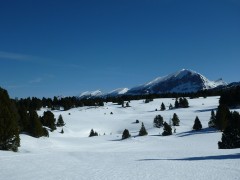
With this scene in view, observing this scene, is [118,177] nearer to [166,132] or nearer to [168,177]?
[168,177]

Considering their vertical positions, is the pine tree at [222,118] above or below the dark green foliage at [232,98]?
below

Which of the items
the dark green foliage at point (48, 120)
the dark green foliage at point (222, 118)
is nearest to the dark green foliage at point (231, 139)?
the dark green foliage at point (222, 118)

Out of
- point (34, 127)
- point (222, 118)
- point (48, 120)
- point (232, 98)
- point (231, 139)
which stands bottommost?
point (231, 139)

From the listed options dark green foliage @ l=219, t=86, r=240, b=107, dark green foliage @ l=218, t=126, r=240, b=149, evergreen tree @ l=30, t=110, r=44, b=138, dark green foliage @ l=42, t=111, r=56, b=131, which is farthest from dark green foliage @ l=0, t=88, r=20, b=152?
dark green foliage @ l=219, t=86, r=240, b=107

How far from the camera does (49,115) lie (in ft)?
322

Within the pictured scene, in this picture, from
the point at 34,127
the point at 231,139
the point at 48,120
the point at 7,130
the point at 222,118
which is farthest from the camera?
the point at 48,120

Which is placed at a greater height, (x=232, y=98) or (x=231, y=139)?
(x=232, y=98)

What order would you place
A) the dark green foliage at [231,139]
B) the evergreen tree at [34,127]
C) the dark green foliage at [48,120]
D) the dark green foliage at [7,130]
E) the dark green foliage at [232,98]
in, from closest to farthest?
the dark green foliage at [7,130], the dark green foliage at [231,139], the evergreen tree at [34,127], the dark green foliage at [48,120], the dark green foliage at [232,98]

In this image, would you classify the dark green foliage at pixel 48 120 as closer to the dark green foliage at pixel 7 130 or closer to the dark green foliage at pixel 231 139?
the dark green foliage at pixel 7 130

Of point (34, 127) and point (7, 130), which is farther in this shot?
point (34, 127)

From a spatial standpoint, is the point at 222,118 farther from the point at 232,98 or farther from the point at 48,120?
the point at 232,98

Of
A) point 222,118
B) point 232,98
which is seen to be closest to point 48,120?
point 222,118

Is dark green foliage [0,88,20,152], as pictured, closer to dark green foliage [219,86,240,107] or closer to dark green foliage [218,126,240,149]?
dark green foliage [218,126,240,149]

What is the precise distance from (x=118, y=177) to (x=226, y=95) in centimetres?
12255
